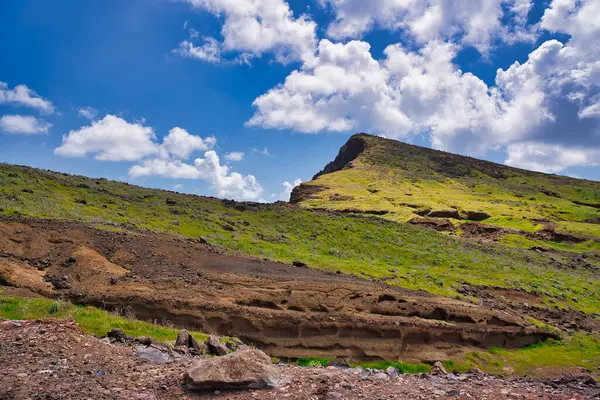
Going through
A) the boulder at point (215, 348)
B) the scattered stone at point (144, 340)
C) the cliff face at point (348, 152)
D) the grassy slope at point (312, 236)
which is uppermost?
the cliff face at point (348, 152)

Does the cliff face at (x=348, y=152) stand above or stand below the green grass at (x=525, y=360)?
above

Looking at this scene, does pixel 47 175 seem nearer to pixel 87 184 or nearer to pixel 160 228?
pixel 87 184

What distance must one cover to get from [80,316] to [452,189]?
108026 mm

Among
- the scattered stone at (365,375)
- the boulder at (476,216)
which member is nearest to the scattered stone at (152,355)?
the scattered stone at (365,375)

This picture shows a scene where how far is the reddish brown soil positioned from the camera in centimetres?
1755

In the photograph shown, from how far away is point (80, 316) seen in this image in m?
13.9

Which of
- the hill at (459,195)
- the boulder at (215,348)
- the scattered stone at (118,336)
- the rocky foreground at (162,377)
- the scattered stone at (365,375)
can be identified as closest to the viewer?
the rocky foreground at (162,377)

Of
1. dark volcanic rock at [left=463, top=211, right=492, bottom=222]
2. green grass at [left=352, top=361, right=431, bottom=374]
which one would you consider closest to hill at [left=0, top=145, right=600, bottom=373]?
green grass at [left=352, top=361, right=431, bottom=374]

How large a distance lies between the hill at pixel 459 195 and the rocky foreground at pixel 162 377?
59.2 metres

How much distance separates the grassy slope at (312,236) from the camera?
103ft

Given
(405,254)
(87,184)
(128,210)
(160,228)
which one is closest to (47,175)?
(87,184)

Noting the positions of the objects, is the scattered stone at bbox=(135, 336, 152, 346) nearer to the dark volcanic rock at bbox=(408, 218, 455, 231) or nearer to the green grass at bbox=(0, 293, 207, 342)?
the green grass at bbox=(0, 293, 207, 342)

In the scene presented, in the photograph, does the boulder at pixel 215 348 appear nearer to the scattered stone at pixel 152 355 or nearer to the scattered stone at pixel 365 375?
the scattered stone at pixel 152 355

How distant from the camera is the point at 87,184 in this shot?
43312 mm
